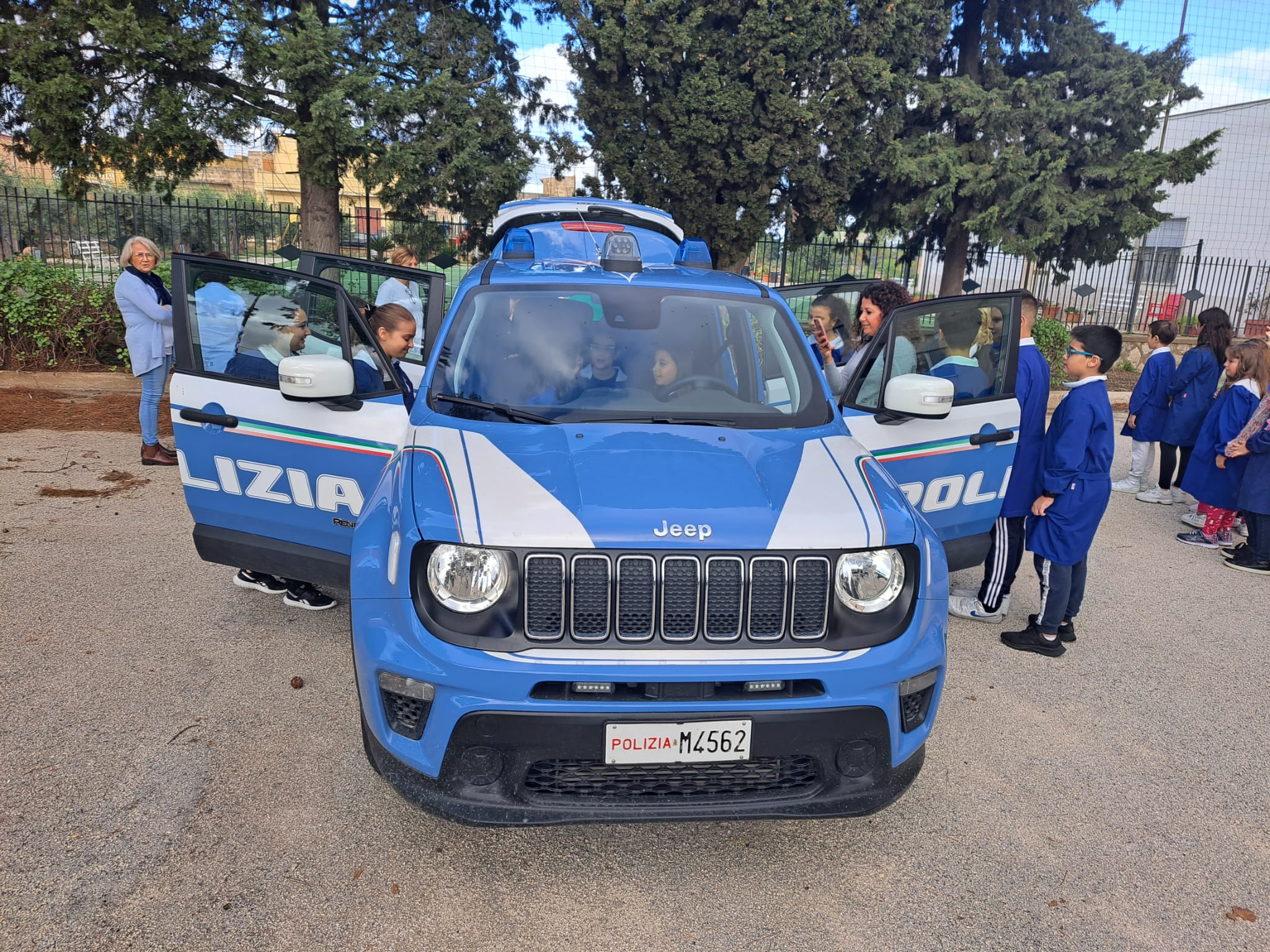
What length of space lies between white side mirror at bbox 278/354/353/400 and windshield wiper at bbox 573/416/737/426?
1.02 meters

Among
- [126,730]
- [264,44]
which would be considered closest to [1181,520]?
[126,730]

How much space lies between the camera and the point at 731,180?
14.5 m

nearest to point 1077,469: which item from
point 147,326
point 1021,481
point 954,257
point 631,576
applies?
point 1021,481

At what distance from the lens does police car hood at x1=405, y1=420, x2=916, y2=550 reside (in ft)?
8.34

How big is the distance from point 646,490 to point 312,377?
1551mm

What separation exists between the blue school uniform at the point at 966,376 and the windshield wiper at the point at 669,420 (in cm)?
173

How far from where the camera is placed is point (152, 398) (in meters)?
7.67

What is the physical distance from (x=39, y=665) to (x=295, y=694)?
1.23m

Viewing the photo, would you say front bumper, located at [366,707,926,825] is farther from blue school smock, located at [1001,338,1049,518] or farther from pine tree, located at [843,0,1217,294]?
pine tree, located at [843,0,1217,294]

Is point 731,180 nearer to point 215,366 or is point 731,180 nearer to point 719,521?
point 215,366

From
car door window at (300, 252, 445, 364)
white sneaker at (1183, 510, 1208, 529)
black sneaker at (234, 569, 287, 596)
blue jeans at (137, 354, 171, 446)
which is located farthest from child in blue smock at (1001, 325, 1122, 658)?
blue jeans at (137, 354, 171, 446)

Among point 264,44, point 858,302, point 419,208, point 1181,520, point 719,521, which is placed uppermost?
point 264,44

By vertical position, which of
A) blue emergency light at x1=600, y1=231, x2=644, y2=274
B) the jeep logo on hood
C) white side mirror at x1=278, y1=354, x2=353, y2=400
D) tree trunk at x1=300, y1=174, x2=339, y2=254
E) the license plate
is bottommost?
the license plate

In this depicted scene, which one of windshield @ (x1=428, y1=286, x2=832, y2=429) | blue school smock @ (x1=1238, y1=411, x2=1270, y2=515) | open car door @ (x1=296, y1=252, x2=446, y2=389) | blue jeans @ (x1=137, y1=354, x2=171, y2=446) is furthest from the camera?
blue jeans @ (x1=137, y1=354, x2=171, y2=446)
